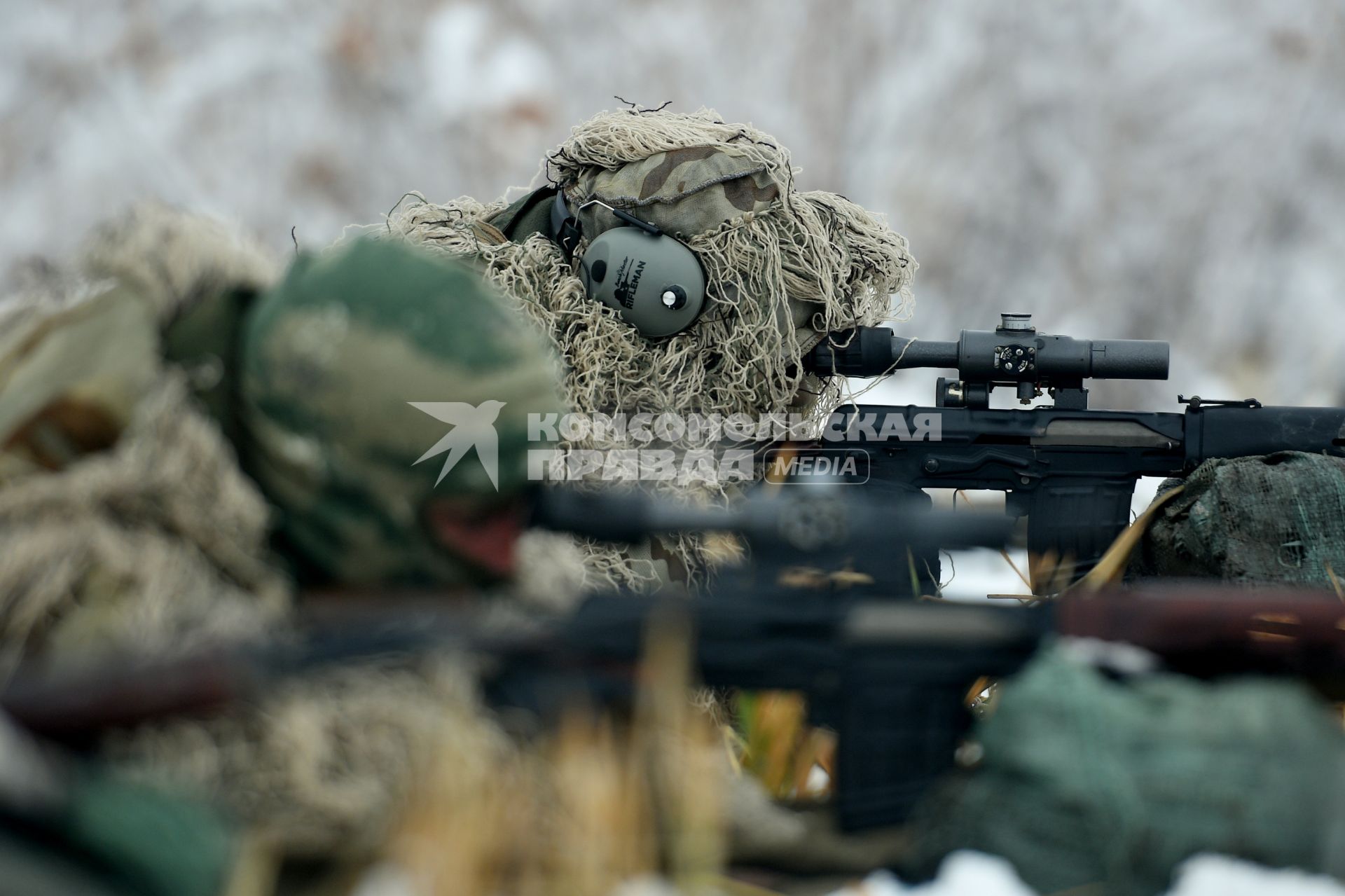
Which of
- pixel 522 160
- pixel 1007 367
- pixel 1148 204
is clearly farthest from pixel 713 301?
pixel 1148 204

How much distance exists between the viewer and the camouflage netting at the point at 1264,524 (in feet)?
5.67

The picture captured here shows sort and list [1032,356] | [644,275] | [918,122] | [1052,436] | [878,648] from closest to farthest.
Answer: [878,648], [644,275], [1032,356], [1052,436], [918,122]

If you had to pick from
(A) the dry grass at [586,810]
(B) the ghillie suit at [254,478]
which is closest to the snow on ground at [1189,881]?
(A) the dry grass at [586,810]

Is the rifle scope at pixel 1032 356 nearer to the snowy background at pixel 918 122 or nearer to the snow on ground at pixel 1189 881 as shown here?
the snow on ground at pixel 1189 881

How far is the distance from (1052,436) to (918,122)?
1730 millimetres

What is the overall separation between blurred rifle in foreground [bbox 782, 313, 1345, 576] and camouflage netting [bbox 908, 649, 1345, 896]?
1.12 m

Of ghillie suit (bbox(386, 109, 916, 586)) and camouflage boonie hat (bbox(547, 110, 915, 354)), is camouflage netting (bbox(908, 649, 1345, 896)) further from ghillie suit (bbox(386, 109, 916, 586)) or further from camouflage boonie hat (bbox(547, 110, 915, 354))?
camouflage boonie hat (bbox(547, 110, 915, 354))

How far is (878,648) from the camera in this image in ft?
3.01

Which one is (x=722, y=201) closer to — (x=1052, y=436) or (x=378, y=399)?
(x=1052, y=436)

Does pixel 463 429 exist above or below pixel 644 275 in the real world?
below

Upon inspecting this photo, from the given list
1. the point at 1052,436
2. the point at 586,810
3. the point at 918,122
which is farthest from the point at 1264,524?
the point at 918,122

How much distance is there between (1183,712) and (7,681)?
2.66ft

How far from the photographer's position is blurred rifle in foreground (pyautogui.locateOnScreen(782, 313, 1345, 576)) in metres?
2.04

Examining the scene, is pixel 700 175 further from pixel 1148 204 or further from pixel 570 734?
pixel 1148 204
